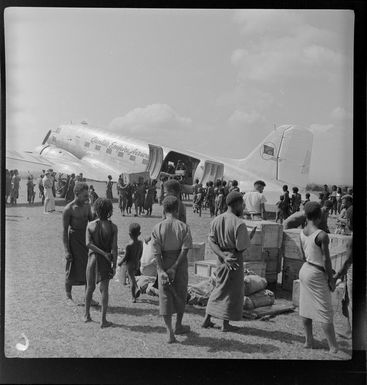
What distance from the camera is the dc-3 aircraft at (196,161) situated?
5238mm

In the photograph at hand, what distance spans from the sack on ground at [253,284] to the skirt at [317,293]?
35.3 inches

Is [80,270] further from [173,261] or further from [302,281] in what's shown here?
[302,281]

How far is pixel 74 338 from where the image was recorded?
470cm

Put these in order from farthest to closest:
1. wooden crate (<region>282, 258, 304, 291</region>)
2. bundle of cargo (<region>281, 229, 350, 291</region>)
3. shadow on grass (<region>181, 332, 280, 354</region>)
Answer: wooden crate (<region>282, 258, 304, 291</region>) → bundle of cargo (<region>281, 229, 350, 291</region>) → shadow on grass (<region>181, 332, 280, 354</region>)

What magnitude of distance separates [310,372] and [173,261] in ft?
5.61

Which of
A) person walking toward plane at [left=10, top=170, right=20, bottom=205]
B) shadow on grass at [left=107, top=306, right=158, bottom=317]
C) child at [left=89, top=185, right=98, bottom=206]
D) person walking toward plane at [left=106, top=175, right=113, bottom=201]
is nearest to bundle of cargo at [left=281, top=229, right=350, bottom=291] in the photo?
shadow on grass at [left=107, top=306, right=158, bottom=317]

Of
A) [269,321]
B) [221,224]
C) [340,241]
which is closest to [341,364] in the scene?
[269,321]

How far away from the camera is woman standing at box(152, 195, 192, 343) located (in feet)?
14.7

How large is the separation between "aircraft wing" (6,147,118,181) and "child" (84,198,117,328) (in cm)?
84

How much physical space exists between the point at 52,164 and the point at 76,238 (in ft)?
4.24

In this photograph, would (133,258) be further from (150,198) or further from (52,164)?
(52,164)

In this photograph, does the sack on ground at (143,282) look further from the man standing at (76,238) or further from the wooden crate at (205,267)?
the man standing at (76,238)

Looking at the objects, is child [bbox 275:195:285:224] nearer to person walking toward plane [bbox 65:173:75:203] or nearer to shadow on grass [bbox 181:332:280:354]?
shadow on grass [bbox 181:332:280:354]

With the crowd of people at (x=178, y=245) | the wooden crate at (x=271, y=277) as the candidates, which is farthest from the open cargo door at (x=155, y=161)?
the wooden crate at (x=271, y=277)
